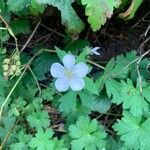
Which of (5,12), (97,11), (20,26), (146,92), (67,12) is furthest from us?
(20,26)

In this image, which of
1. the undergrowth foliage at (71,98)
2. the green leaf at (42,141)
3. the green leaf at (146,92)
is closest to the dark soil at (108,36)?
the undergrowth foliage at (71,98)

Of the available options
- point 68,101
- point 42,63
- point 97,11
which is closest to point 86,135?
point 68,101

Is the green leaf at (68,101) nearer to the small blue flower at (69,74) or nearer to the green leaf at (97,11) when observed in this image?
the small blue flower at (69,74)

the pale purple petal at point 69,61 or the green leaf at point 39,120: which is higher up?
the pale purple petal at point 69,61

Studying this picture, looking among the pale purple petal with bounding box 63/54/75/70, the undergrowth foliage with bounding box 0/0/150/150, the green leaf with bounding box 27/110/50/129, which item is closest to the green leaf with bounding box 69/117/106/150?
the undergrowth foliage with bounding box 0/0/150/150

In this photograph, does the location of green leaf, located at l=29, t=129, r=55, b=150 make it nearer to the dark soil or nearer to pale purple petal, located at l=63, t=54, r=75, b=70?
pale purple petal, located at l=63, t=54, r=75, b=70

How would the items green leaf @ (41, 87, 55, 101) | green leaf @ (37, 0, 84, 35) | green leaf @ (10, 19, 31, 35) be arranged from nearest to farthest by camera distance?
green leaf @ (37, 0, 84, 35), green leaf @ (41, 87, 55, 101), green leaf @ (10, 19, 31, 35)

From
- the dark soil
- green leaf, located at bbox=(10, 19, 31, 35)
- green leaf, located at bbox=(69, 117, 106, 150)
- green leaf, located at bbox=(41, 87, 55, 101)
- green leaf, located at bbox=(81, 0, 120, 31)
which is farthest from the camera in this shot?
the dark soil

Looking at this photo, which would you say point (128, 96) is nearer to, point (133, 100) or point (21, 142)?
point (133, 100)
